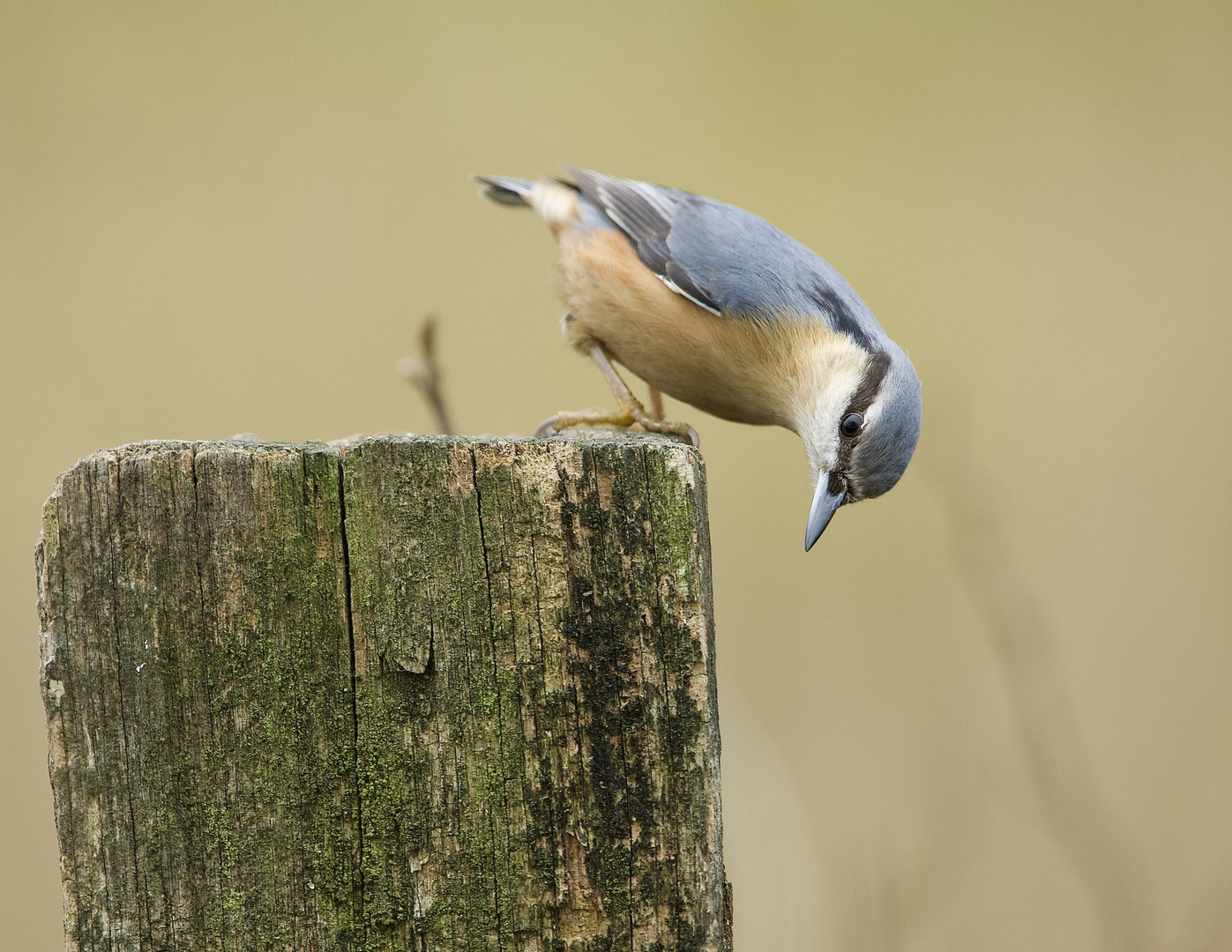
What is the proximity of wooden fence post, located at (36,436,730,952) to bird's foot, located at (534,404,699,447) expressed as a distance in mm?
1741

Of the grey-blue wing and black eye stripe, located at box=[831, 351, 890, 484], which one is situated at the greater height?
the grey-blue wing

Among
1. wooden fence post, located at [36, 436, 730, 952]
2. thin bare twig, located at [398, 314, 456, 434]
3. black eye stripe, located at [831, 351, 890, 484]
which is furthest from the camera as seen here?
black eye stripe, located at [831, 351, 890, 484]

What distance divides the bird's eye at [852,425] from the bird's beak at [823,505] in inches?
5.4

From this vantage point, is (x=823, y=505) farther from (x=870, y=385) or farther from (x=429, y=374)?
(x=429, y=374)

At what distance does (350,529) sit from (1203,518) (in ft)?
14.1

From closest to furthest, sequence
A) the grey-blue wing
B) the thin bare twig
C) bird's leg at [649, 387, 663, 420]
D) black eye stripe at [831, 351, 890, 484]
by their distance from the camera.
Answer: the thin bare twig
black eye stripe at [831, 351, 890, 484]
the grey-blue wing
bird's leg at [649, 387, 663, 420]

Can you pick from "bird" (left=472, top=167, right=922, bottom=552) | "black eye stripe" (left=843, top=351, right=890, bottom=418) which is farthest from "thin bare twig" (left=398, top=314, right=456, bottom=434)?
"black eye stripe" (left=843, top=351, right=890, bottom=418)

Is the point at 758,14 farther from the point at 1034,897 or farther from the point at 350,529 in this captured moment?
the point at 350,529

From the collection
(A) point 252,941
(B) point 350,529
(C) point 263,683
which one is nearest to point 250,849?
(A) point 252,941

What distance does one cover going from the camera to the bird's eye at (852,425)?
309 cm

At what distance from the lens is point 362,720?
5.05 feet

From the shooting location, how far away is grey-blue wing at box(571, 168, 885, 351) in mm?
3342

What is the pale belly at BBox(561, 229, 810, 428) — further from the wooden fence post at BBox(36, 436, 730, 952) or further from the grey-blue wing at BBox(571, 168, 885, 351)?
the wooden fence post at BBox(36, 436, 730, 952)

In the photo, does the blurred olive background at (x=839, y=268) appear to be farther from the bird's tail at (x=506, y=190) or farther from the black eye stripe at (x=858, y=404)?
the bird's tail at (x=506, y=190)
